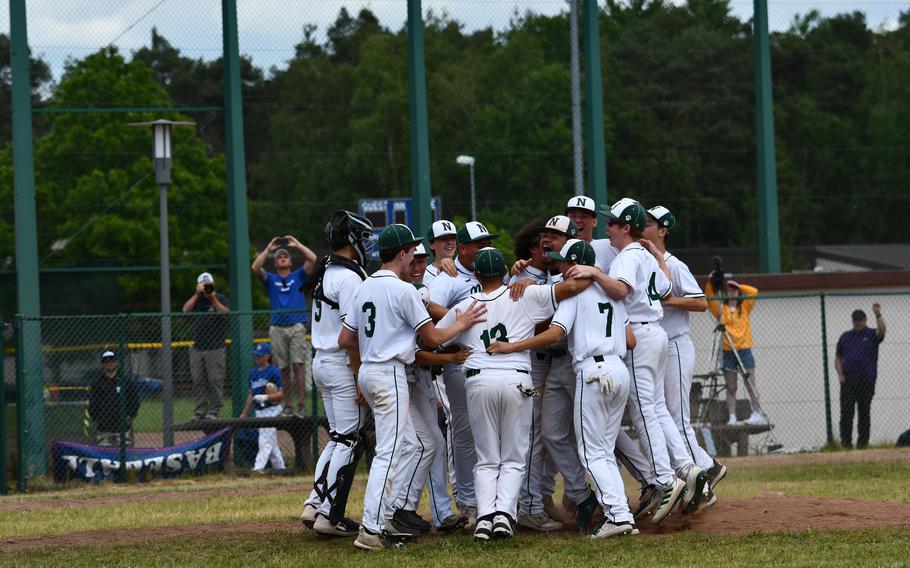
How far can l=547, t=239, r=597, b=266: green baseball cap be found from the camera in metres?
8.30

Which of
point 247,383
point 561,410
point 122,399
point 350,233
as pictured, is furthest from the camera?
point 247,383

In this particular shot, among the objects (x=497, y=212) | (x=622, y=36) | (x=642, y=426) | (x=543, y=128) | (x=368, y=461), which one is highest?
(x=622, y=36)

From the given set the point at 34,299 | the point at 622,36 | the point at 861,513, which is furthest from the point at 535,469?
the point at 622,36

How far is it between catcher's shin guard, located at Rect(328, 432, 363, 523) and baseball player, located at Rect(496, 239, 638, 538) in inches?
43.4

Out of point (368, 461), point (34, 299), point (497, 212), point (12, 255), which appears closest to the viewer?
point (368, 461)

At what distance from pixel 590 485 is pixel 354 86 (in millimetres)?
23338

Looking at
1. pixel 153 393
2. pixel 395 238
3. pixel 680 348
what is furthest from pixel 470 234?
pixel 153 393

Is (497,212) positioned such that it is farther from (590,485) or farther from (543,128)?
(590,485)

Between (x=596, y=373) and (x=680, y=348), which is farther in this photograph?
(x=680, y=348)

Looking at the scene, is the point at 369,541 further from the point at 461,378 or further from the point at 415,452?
the point at 461,378

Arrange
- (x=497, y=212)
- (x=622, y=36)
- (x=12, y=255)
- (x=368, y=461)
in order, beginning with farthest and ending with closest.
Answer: (x=622, y=36) → (x=12, y=255) → (x=497, y=212) → (x=368, y=461)

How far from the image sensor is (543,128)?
102 ft

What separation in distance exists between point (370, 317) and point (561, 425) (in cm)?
159

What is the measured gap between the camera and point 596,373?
8.20 meters
